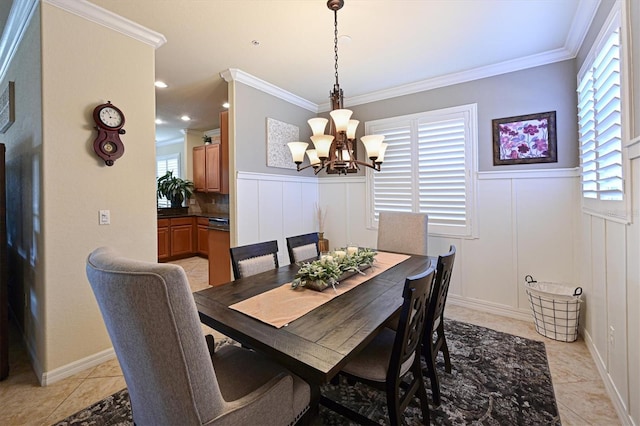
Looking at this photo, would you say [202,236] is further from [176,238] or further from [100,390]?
[100,390]

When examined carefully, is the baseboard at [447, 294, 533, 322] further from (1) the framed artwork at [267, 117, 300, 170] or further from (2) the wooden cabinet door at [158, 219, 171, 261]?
(2) the wooden cabinet door at [158, 219, 171, 261]

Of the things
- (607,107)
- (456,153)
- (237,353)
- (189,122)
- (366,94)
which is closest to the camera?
(237,353)

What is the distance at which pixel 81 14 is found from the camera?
2.16m

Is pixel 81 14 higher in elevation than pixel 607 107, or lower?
higher

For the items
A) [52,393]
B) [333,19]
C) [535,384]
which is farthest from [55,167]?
[535,384]

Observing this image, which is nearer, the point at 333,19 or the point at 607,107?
the point at 607,107

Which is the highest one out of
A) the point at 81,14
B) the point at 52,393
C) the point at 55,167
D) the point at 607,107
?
the point at 81,14

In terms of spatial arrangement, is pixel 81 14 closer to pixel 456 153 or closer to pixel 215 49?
pixel 215 49

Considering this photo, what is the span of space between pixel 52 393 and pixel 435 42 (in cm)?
410

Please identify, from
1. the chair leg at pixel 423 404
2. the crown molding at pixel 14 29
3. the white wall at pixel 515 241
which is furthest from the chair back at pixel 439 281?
the crown molding at pixel 14 29

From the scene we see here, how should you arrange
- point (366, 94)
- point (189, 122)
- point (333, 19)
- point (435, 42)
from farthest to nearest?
point (189, 122)
point (366, 94)
point (435, 42)
point (333, 19)

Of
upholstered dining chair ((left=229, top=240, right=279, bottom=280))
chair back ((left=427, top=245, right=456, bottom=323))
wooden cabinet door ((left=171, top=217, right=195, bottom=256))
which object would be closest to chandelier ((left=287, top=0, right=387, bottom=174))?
upholstered dining chair ((left=229, top=240, right=279, bottom=280))

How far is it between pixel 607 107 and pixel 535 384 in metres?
1.92

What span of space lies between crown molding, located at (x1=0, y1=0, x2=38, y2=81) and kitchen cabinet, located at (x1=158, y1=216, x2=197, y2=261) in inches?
127
